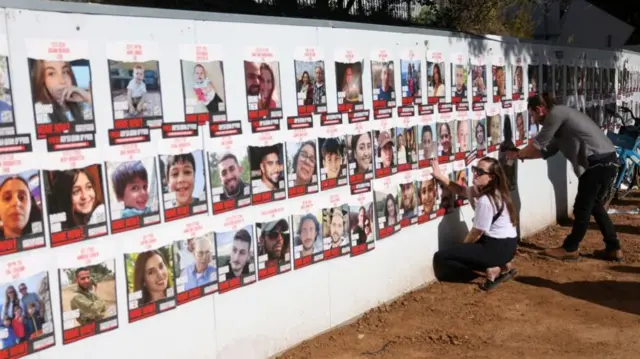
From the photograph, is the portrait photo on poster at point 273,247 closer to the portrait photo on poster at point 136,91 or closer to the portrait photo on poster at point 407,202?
the portrait photo on poster at point 136,91

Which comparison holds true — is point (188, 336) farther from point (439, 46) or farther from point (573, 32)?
point (573, 32)

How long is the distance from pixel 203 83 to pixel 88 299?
144 centimetres

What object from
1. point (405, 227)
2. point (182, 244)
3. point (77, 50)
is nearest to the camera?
point (77, 50)

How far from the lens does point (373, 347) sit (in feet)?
18.0

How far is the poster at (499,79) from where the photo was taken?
8.12m

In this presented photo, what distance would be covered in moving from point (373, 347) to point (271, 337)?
82 cm

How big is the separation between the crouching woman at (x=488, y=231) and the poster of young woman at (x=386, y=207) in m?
0.72

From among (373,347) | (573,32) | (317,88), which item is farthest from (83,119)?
(573,32)

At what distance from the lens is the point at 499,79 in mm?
8227

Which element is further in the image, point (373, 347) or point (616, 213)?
point (616, 213)

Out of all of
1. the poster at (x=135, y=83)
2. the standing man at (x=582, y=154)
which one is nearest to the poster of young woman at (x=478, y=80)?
the standing man at (x=582, y=154)

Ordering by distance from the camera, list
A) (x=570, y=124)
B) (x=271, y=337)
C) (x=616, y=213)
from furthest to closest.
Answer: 1. (x=616, y=213)
2. (x=570, y=124)
3. (x=271, y=337)

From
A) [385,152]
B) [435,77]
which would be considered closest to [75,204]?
[385,152]

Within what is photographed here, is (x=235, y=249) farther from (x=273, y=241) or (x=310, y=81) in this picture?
(x=310, y=81)
